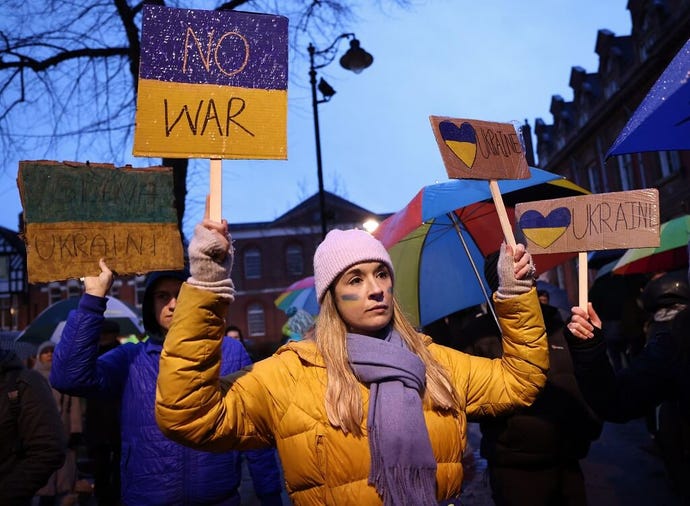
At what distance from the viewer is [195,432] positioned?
1.73m

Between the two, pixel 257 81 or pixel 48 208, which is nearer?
pixel 257 81

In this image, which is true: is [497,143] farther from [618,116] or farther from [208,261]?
[618,116]

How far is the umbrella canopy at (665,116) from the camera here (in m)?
1.75

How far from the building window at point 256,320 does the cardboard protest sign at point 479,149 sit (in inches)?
1729

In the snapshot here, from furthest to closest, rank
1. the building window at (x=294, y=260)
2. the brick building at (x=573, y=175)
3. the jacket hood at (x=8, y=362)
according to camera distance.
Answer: the building window at (x=294, y=260) < the brick building at (x=573, y=175) < the jacket hood at (x=8, y=362)

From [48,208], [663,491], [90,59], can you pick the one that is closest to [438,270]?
[663,491]

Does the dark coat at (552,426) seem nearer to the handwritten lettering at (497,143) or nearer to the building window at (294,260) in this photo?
the handwritten lettering at (497,143)

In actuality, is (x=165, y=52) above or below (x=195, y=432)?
above

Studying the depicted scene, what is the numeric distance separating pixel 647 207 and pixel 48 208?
2570 millimetres

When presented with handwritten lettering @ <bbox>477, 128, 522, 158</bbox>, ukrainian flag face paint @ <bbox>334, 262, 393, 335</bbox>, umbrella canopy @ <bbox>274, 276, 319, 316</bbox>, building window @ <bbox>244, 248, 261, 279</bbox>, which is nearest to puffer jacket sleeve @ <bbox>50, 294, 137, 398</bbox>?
ukrainian flag face paint @ <bbox>334, 262, 393, 335</bbox>

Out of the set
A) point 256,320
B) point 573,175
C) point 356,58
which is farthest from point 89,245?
point 256,320

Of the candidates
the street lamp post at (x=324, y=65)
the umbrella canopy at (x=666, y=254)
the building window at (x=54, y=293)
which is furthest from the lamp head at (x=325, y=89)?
the building window at (x=54, y=293)

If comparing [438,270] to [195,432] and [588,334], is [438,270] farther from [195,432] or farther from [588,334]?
[195,432]

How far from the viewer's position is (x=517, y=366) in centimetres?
216
